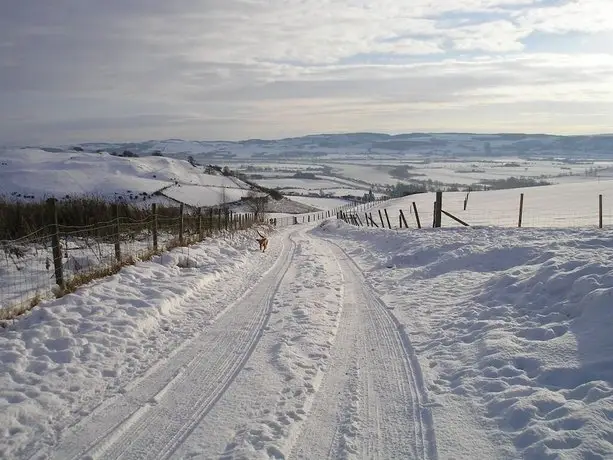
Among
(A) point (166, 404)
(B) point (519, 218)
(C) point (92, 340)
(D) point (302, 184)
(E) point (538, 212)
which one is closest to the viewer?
(A) point (166, 404)

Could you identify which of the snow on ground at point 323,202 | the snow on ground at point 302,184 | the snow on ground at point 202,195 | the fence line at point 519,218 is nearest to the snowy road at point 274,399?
the fence line at point 519,218

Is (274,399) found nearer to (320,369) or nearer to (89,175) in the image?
(320,369)

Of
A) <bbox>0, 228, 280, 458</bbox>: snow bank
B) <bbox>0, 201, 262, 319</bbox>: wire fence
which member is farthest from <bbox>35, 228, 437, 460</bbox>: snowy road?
<bbox>0, 201, 262, 319</bbox>: wire fence

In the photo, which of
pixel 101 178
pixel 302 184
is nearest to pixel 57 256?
pixel 101 178

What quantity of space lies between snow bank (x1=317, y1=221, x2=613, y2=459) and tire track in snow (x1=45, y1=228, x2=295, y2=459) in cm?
255

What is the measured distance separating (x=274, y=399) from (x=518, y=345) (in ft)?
11.7

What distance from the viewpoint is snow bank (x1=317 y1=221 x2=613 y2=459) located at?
185 inches

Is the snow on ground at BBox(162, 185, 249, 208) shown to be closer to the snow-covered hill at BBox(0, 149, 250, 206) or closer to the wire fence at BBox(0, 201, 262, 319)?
the snow-covered hill at BBox(0, 149, 250, 206)

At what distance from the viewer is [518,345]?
6.80 meters

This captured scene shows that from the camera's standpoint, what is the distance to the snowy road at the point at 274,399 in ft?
15.0

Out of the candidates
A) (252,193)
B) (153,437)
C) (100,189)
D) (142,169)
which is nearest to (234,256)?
(153,437)

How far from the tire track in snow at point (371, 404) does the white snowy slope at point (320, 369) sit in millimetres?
20

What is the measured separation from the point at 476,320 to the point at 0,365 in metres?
7.11

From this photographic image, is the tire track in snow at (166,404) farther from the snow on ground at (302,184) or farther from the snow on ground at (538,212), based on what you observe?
the snow on ground at (302,184)
